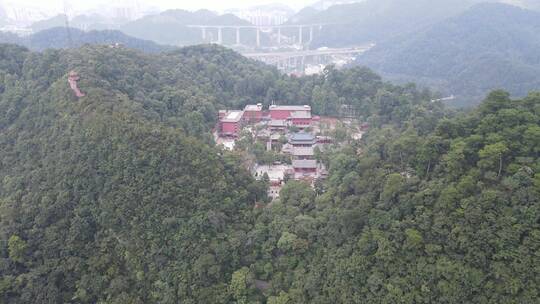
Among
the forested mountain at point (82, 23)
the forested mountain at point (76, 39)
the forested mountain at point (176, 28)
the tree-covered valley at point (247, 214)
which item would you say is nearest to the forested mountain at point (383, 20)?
the forested mountain at point (176, 28)

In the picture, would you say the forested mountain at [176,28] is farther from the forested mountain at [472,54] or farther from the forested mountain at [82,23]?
the forested mountain at [472,54]

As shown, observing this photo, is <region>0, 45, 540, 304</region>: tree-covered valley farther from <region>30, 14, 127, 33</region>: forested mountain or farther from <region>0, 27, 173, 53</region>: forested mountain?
<region>30, 14, 127, 33</region>: forested mountain

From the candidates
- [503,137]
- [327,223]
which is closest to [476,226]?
[503,137]

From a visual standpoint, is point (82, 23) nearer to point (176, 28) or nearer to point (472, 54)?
point (176, 28)

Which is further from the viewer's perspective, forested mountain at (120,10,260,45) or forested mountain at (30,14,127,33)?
forested mountain at (30,14,127,33)

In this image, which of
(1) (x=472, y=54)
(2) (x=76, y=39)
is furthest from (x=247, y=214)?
(1) (x=472, y=54)

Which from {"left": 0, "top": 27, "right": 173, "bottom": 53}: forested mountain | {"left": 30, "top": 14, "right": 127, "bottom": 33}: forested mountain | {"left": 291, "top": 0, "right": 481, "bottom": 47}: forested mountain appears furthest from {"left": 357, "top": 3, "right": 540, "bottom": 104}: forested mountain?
{"left": 30, "top": 14, "right": 127, "bottom": 33}: forested mountain
